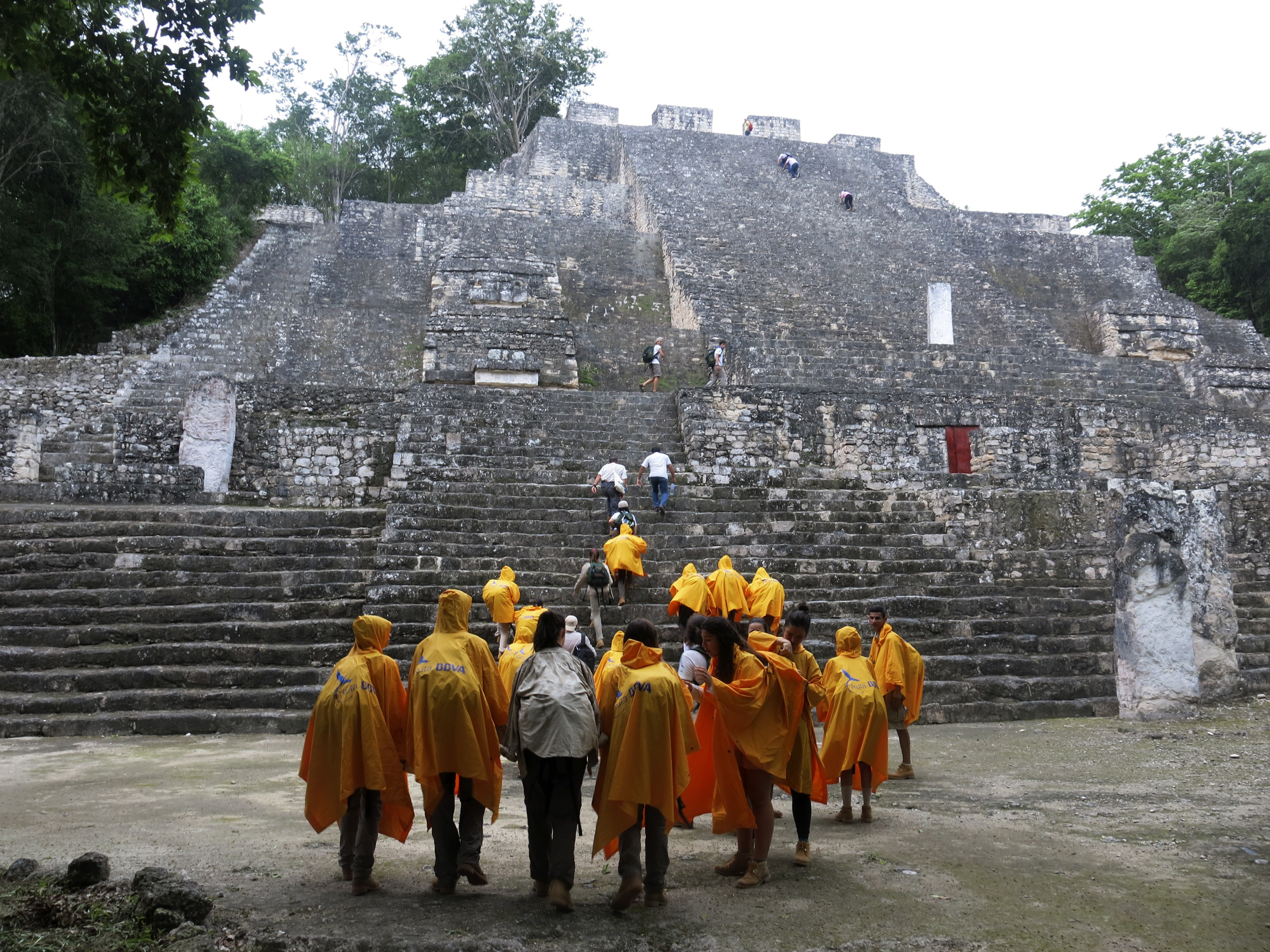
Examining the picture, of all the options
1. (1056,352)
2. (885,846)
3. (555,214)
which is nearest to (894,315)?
(1056,352)

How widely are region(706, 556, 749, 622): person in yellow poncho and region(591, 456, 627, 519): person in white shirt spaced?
250 centimetres

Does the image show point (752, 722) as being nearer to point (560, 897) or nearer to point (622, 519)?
point (560, 897)

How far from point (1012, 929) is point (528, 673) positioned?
2001 millimetres

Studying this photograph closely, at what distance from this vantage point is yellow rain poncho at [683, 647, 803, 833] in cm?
392

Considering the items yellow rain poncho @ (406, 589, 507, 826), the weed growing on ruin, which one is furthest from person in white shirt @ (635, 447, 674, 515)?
the weed growing on ruin

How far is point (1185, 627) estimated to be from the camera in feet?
24.7

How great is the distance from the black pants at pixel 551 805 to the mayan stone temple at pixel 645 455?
4067 mm

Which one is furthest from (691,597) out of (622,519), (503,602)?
(622,519)

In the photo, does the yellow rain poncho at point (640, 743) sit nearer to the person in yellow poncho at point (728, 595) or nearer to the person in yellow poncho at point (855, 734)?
the person in yellow poncho at point (855, 734)

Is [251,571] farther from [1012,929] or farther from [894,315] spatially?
[894,315]

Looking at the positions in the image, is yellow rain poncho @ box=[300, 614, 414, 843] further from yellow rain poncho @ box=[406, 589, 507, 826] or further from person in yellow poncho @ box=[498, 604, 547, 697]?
person in yellow poncho @ box=[498, 604, 547, 697]

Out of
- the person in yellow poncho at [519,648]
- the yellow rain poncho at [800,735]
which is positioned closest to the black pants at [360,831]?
the person in yellow poncho at [519,648]

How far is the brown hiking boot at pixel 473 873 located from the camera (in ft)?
12.1

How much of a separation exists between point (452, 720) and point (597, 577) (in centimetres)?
430
